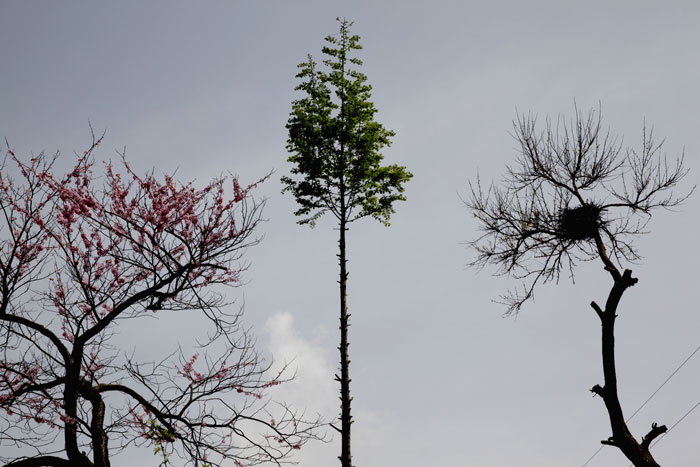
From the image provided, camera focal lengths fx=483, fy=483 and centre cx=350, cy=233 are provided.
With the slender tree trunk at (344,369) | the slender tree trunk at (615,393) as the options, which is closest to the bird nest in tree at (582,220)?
→ the slender tree trunk at (615,393)

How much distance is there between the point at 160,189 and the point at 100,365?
333 centimetres

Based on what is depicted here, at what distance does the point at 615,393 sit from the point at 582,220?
3598 mm

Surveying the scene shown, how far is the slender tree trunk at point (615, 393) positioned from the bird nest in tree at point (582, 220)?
4.53 ft

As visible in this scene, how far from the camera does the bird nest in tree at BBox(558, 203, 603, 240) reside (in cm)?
1017

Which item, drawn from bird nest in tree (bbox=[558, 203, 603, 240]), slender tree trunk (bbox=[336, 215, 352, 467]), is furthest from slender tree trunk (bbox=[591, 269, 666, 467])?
slender tree trunk (bbox=[336, 215, 352, 467])

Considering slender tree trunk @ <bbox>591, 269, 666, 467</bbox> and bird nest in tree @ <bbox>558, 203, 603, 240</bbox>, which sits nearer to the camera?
slender tree trunk @ <bbox>591, 269, 666, 467</bbox>

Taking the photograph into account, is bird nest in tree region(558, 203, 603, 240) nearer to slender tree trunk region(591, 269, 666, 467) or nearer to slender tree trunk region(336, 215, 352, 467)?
slender tree trunk region(591, 269, 666, 467)

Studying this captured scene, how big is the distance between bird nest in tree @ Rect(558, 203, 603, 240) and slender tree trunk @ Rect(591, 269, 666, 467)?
4.53 ft

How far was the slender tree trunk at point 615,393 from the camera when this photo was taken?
783cm

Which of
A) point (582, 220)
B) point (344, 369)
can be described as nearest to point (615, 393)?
point (582, 220)

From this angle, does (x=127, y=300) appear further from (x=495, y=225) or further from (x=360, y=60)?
(x=360, y=60)

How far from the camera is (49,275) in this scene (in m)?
8.37

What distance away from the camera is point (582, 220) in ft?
33.5

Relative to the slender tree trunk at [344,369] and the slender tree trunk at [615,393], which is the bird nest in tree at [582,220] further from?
the slender tree trunk at [344,369]
